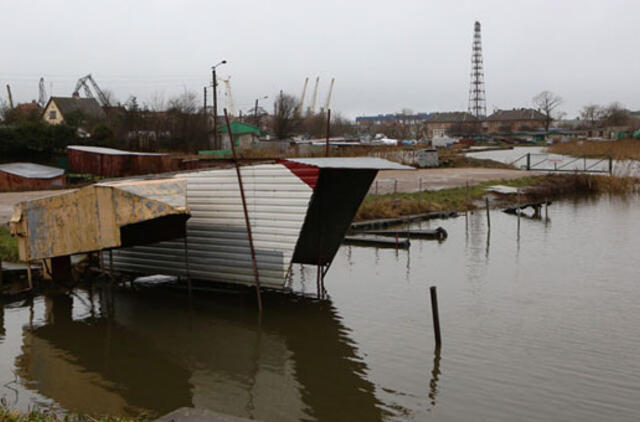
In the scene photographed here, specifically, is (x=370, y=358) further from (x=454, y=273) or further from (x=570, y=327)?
(x=454, y=273)

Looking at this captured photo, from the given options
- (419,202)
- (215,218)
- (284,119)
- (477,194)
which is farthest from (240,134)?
A: (215,218)

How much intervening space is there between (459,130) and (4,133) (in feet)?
433

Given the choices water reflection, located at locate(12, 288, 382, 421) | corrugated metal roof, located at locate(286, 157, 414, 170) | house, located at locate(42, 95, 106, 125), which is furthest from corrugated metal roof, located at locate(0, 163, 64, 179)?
house, located at locate(42, 95, 106, 125)

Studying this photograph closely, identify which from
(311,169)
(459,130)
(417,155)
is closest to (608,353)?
(311,169)

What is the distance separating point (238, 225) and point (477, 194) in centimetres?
2619

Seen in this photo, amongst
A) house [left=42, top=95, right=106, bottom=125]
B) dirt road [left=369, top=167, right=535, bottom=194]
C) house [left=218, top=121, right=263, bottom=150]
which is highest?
house [left=42, top=95, right=106, bottom=125]

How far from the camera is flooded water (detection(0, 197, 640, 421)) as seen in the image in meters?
10.9

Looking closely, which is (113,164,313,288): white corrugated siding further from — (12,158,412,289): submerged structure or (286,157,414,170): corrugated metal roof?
(286,157,414,170): corrugated metal roof

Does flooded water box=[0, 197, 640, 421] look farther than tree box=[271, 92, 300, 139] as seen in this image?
No

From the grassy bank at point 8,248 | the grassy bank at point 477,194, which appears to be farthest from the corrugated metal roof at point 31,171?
the grassy bank at point 477,194

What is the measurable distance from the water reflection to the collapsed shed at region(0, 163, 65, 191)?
2160 centimetres

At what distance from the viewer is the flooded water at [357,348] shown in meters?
10.9

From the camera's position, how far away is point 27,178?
36656mm

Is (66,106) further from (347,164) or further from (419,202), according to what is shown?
(347,164)
